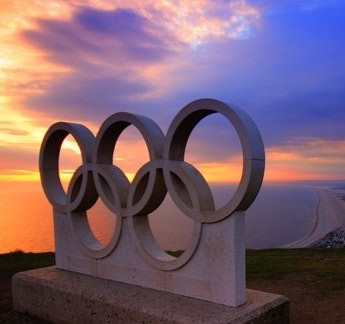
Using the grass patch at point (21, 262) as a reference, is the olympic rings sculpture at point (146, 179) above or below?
above

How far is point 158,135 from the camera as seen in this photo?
26.6 ft

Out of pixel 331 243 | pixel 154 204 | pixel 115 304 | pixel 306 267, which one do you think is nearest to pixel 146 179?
pixel 154 204

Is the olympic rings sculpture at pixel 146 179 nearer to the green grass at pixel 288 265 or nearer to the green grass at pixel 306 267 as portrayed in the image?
the green grass at pixel 288 265

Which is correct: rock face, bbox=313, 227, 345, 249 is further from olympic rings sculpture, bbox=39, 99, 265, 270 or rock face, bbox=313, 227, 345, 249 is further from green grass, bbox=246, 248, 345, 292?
olympic rings sculpture, bbox=39, 99, 265, 270

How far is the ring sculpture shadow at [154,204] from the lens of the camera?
6984 millimetres

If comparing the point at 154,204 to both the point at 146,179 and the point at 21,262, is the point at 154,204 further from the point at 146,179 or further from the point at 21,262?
the point at 21,262

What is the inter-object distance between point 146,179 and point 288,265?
276 inches

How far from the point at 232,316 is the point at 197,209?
66.5 inches

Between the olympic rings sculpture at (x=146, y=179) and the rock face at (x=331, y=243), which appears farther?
the rock face at (x=331, y=243)

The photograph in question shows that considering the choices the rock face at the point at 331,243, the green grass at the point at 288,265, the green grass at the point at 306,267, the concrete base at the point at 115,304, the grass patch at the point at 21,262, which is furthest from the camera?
the rock face at the point at 331,243

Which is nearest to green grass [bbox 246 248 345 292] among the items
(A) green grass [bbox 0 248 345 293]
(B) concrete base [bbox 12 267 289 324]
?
(A) green grass [bbox 0 248 345 293]

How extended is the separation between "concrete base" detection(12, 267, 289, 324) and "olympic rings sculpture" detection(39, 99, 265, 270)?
0.63m

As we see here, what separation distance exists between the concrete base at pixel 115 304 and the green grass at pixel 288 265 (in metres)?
3.53

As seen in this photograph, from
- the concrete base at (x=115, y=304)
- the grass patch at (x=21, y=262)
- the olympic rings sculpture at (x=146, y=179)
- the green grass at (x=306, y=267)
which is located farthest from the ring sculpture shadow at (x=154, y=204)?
the green grass at (x=306, y=267)
